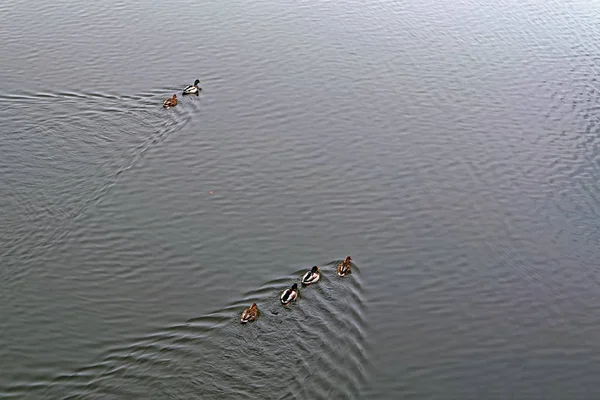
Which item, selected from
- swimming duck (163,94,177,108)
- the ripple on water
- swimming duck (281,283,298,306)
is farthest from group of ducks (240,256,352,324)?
swimming duck (163,94,177,108)

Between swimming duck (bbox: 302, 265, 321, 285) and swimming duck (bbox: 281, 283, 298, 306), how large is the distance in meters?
0.39

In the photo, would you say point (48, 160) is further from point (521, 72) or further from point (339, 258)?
point (521, 72)

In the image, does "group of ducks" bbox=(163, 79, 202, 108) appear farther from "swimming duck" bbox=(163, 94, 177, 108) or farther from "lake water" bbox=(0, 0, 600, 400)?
"lake water" bbox=(0, 0, 600, 400)

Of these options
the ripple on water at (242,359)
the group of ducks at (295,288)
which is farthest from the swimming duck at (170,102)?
the ripple on water at (242,359)

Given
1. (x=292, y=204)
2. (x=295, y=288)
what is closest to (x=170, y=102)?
(x=292, y=204)

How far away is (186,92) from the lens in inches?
791

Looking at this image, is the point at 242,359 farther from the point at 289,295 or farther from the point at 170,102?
the point at 170,102

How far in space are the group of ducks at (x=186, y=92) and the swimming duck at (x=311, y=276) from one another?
7169 mm

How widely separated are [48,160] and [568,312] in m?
10.8

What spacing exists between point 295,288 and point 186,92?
323 inches

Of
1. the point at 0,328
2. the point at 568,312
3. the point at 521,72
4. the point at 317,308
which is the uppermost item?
the point at 521,72

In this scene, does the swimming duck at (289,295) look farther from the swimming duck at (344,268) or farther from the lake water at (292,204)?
the swimming duck at (344,268)

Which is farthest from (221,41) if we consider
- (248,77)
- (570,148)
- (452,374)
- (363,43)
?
(452,374)

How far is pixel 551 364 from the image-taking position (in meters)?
13.1
